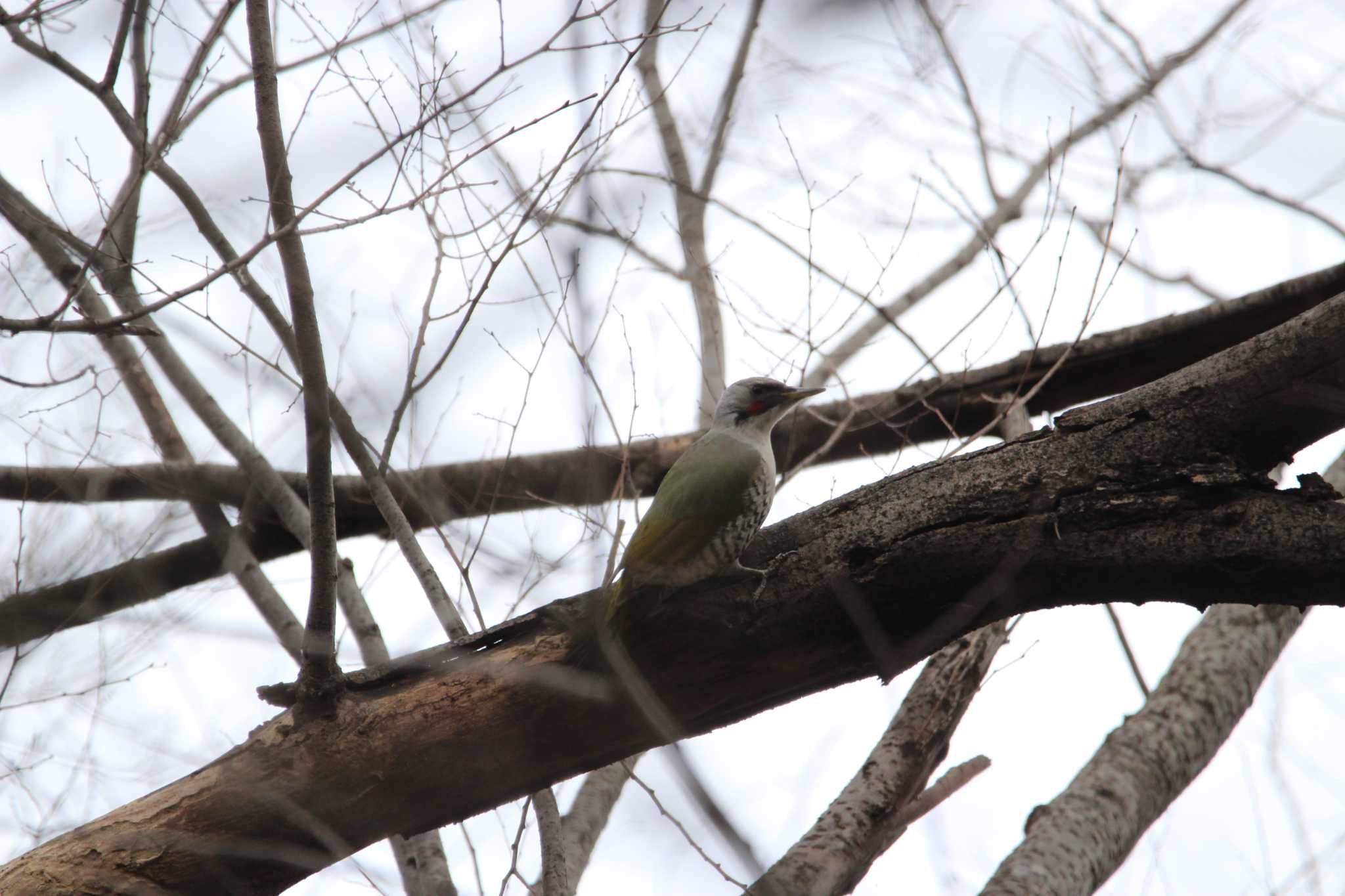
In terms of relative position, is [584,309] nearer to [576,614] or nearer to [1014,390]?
[576,614]

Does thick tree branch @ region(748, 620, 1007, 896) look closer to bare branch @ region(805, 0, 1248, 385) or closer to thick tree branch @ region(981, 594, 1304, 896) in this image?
thick tree branch @ region(981, 594, 1304, 896)

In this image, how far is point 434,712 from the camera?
12.8 feet

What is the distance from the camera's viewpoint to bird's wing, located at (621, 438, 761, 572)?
14.2ft

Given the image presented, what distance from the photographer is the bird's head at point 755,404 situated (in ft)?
18.8

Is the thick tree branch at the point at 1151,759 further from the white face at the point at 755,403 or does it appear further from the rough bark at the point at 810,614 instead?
the white face at the point at 755,403

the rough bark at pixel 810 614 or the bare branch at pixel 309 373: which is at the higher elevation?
the bare branch at pixel 309 373

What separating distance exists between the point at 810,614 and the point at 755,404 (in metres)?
2.16

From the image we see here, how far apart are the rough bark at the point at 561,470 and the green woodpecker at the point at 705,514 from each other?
0.89 meters

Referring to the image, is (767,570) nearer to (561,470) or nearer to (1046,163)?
(561,470)

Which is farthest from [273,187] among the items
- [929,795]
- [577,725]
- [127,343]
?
[929,795]

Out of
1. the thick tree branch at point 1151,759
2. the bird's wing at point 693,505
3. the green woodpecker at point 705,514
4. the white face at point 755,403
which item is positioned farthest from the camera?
the white face at point 755,403

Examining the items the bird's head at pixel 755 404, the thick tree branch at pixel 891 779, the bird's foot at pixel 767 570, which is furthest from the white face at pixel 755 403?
the bird's foot at pixel 767 570

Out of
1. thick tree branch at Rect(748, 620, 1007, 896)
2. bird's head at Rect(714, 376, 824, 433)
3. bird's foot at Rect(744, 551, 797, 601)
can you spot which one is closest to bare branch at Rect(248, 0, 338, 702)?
bird's foot at Rect(744, 551, 797, 601)

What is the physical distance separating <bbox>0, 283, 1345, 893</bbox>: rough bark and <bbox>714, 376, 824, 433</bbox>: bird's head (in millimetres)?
1636
